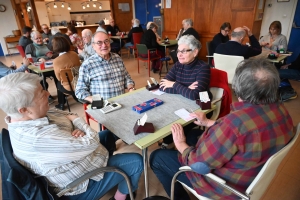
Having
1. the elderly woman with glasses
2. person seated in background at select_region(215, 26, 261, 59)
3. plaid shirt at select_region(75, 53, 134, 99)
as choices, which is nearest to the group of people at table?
plaid shirt at select_region(75, 53, 134, 99)

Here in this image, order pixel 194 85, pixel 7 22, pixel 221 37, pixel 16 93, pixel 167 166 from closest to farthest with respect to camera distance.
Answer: pixel 16 93 → pixel 167 166 → pixel 194 85 → pixel 221 37 → pixel 7 22

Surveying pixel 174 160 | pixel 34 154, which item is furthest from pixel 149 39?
pixel 34 154

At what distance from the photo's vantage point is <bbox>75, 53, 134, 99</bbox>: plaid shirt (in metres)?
1.91

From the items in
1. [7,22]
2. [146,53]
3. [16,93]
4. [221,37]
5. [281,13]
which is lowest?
[146,53]

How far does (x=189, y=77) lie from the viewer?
1768 mm

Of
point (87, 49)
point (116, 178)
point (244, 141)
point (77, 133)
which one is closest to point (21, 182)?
point (77, 133)

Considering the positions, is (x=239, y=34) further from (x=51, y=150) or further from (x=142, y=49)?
(x=51, y=150)

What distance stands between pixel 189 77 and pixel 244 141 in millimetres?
1019

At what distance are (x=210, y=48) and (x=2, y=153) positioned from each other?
12.3ft

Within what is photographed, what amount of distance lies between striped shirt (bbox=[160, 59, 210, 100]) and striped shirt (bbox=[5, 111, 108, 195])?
83 cm

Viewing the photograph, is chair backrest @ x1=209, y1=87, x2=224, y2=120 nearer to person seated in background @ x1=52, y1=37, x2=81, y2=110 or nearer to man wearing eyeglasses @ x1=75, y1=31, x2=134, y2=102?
man wearing eyeglasses @ x1=75, y1=31, x2=134, y2=102

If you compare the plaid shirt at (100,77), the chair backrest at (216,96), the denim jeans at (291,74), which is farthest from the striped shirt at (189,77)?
the denim jeans at (291,74)

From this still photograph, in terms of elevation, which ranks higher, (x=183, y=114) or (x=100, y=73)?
(x=100, y=73)

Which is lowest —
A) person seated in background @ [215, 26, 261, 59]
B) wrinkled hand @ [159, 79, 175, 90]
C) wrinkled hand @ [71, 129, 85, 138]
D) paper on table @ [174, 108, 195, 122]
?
paper on table @ [174, 108, 195, 122]
